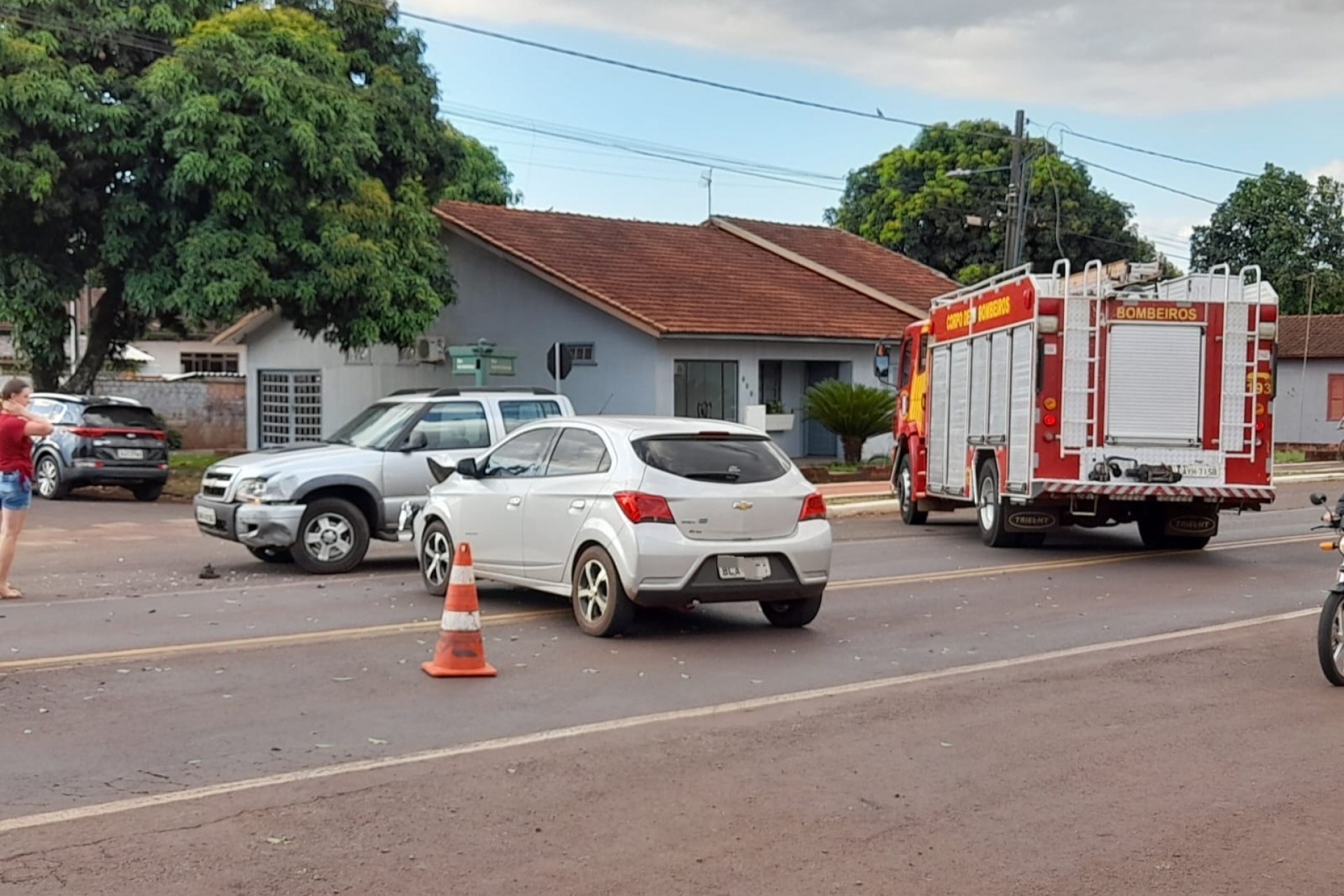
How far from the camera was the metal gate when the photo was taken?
1468 inches

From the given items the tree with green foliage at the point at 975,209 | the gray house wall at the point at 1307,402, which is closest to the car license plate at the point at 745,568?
the tree with green foliage at the point at 975,209

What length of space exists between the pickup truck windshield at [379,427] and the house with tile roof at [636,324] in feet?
43.6

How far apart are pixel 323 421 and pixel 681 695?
96.6 ft

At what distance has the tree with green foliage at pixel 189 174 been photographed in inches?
965

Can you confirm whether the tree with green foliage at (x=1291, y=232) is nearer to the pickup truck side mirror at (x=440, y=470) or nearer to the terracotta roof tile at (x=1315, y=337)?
the terracotta roof tile at (x=1315, y=337)

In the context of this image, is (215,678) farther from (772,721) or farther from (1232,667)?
(1232,667)

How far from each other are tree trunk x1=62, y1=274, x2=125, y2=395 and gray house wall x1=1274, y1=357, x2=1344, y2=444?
3943 cm

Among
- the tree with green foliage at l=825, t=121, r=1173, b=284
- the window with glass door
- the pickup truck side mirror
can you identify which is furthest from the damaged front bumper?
the tree with green foliage at l=825, t=121, r=1173, b=284

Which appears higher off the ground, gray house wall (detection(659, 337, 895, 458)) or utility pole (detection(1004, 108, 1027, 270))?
utility pole (detection(1004, 108, 1027, 270))

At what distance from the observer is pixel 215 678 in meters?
9.18

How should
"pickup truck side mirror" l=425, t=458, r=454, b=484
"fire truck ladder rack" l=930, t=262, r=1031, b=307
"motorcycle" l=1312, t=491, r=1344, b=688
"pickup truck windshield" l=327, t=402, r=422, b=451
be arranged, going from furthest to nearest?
"fire truck ladder rack" l=930, t=262, r=1031, b=307, "pickup truck windshield" l=327, t=402, r=422, b=451, "pickup truck side mirror" l=425, t=458, r=454, b=484, "motorcycle" l=1312, t=491, r=1344, b=688

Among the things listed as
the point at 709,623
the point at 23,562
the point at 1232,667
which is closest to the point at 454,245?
the point at 23,562

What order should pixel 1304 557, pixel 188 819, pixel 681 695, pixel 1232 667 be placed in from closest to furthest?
pixel 188 819 → pixel 681 695 → pixel 1232 667 → pixel 1304 557

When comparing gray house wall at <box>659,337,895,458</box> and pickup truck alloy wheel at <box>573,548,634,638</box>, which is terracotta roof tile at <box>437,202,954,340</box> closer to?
gray house wall at <box>659,337,895,458</box>
